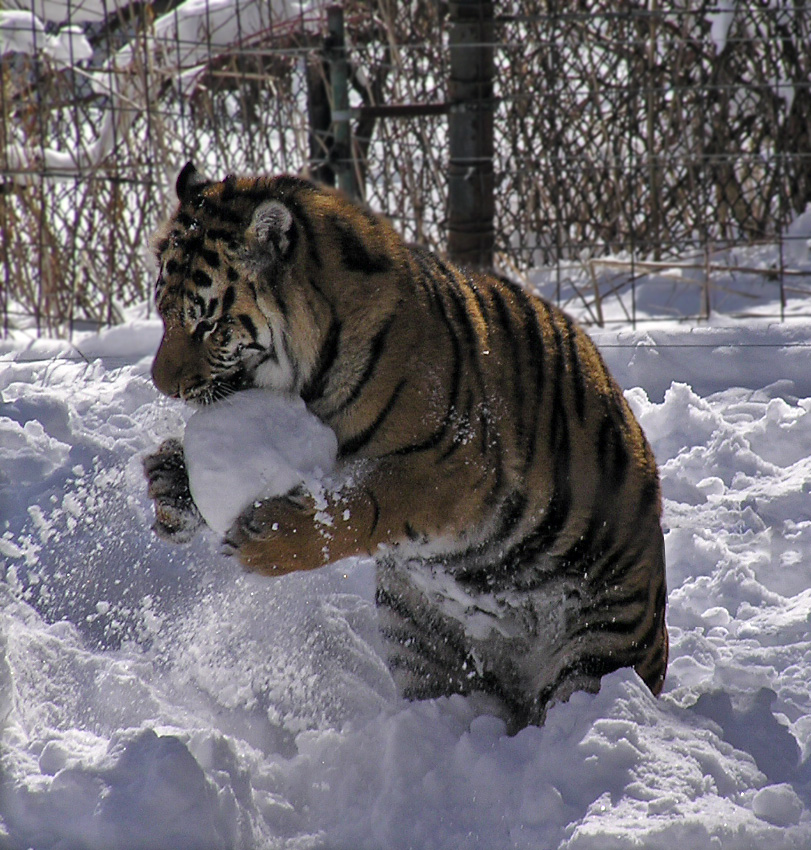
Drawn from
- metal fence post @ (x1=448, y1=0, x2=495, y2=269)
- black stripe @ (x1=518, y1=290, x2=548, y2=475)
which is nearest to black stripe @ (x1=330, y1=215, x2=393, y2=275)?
black stripe @ (x1=518, y1=290, x2=548, y2=475)

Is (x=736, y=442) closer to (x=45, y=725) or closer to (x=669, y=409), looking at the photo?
(x=669, y=409)

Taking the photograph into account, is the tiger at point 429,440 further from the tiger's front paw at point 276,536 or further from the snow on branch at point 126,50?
the snow on branch at point 126,50

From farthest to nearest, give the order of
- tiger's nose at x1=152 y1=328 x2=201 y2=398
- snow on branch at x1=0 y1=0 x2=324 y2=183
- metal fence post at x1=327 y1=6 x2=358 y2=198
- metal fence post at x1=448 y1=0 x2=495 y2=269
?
1. snow on branch at x1=0 y1=0 x2=324 y2=183
2. metal fence post at x1=327 y1=6 x2=358 y2=198
3. metal fence post at x1=448 y1=0 x2=495 y2=269
4. tiger's nose at x1=152 y1=328 x2=201 y2=398

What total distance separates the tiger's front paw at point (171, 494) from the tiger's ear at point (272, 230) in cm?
42

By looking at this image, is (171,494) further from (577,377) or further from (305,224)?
(577,377)

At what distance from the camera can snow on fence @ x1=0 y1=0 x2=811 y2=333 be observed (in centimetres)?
457

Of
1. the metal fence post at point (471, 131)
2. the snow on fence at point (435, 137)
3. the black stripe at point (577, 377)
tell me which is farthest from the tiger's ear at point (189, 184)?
the snow on fence at point (435, 137)

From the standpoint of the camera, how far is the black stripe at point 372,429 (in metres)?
1.88

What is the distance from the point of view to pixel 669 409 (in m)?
3.11

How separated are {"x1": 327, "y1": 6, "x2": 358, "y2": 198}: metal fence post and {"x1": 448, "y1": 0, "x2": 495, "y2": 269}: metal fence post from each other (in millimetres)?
496

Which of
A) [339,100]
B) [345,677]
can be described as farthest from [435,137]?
[345,677]

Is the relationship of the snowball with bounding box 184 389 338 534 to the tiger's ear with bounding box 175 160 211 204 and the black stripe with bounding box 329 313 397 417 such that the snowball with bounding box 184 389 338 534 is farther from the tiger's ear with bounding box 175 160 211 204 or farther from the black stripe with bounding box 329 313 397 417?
the tiger's ear with bounding box 175 160 211 204

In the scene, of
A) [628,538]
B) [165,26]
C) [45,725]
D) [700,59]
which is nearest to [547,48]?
[700,59]

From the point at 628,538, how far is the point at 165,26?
3.83 meters
